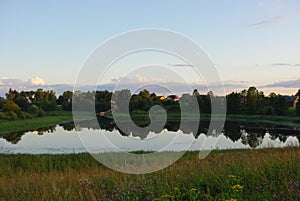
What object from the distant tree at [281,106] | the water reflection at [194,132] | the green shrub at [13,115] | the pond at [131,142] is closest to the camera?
the pond at [131,142]

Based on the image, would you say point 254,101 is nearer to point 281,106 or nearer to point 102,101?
point 281,106

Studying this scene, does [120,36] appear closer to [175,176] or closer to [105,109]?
[175,176]

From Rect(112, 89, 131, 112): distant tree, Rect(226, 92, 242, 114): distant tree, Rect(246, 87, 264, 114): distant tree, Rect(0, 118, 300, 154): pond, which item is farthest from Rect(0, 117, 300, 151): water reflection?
Rect(226, 92, 242, 114): distant tree

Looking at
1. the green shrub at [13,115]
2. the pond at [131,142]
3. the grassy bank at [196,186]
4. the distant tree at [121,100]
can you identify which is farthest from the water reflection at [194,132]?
the green shrub at [13,115]

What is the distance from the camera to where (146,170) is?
7.44 m

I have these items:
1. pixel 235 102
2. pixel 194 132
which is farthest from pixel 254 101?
pixel 194 132

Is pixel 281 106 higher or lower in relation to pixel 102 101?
lower

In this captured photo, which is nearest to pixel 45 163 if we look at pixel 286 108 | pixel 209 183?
pixel 209 183

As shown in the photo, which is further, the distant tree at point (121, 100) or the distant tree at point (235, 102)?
the distant tree at point (235, 102)

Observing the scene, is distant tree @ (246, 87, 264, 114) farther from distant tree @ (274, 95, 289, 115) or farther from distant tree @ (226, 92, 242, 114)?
distant tree @ (274, 95, 289, 115)

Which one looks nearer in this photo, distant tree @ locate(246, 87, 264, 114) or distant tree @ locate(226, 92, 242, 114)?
distant tree @ locate(246, 87, 264, 114)

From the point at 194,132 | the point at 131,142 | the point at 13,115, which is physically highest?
the point at 13,115

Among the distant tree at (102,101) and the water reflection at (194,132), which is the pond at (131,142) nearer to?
the water reflection at (194,132)

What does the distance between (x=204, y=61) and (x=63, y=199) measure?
470cm
